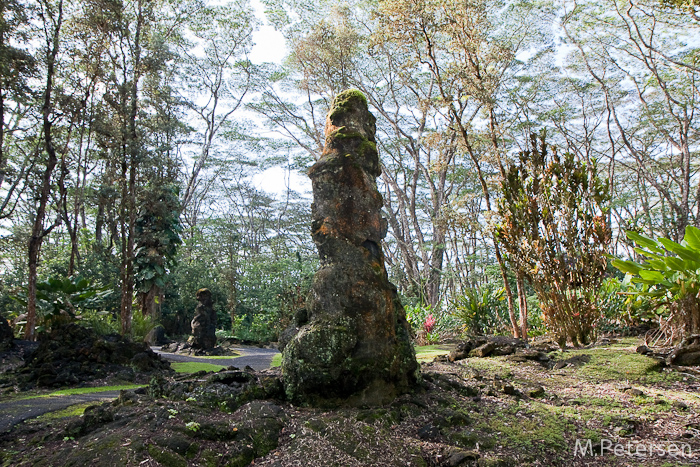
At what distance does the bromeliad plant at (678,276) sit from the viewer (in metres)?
4.15

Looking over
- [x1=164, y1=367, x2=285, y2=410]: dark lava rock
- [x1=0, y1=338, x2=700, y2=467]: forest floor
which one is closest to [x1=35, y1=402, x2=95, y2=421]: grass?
[x1=0, y1=338, x2=700, y2=467]: forest floor

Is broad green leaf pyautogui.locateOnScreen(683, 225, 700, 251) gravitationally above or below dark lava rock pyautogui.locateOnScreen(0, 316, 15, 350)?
above

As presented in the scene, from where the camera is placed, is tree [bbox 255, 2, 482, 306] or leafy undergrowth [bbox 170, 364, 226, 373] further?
tree [bbox 255, 2, 482, 306]

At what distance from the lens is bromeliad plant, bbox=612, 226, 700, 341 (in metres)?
4.15

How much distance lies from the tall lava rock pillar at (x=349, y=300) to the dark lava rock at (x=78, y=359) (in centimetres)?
382

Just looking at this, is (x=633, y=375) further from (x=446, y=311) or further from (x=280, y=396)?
(x=446, y=311)

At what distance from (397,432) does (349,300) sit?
974 mm

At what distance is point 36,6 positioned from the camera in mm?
7391

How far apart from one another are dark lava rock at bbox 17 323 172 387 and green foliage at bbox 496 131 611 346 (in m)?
5.42

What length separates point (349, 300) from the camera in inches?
127

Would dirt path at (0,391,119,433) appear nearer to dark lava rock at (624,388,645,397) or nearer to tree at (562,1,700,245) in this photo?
dark lava rock at (624,388,645,397)

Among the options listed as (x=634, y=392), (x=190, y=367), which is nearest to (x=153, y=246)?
(x=190, y=367)

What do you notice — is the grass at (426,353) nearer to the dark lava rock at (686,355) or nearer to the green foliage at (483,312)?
the green foliage at (483,312)

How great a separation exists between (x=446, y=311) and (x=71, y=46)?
34.6 ft
